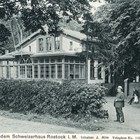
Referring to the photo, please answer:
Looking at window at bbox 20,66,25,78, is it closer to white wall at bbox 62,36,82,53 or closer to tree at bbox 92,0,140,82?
white wall at bbox 62,36,82,53

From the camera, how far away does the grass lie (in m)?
12.3

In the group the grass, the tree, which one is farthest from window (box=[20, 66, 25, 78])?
Answer: the grass

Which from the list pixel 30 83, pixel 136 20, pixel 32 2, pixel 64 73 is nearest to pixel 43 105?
pixel 30 83

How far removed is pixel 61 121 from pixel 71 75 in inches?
802

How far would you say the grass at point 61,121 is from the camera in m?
12.3

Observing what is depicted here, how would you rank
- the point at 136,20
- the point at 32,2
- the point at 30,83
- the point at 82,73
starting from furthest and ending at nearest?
the point at 82,73 → the point at 136,20 → the point at 32,2 → the point at 30,83

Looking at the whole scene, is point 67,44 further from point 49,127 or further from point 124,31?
point 49,127

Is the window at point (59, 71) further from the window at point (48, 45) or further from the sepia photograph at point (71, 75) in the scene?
the window at point (48, 45)

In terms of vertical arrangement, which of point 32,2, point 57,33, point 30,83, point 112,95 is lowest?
point 112,95

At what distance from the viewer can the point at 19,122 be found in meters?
13.4

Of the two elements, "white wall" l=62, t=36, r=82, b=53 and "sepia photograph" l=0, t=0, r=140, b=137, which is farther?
"white wall" l=62, t=36, r=82, b=53

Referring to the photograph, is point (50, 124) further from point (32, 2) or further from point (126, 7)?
point (126, 7)

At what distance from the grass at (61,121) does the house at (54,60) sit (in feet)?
54.2

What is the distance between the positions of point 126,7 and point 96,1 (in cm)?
271
